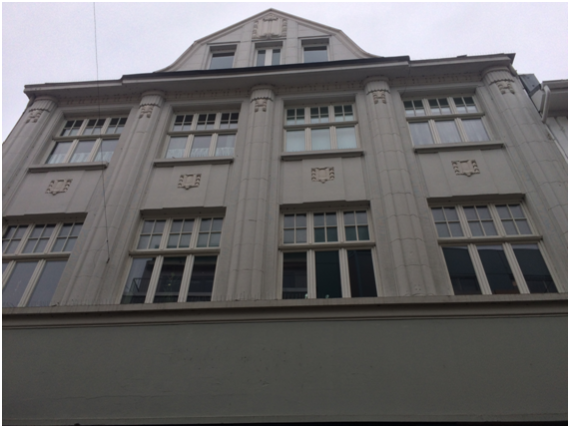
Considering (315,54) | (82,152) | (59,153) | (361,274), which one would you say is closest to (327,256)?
(361,274)

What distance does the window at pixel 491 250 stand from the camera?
809 centimetres

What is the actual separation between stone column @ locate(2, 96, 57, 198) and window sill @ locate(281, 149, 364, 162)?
302 inches

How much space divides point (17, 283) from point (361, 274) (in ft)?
25.7

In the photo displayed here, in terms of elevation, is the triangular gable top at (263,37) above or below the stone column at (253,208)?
above

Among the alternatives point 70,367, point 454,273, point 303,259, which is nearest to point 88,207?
point 70,367

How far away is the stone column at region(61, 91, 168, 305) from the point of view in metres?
8.47

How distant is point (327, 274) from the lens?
28.2 feet

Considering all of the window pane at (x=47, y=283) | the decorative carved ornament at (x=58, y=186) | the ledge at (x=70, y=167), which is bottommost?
the window pane at (x=47, y=283)

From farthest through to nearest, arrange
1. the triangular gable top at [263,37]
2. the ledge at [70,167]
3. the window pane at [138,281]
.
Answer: the triangular gable top at [263,37], the ledge at [70,167], the window pane at [138,281]

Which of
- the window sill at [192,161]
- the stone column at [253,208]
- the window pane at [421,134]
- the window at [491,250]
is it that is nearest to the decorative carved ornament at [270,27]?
the stone column at [253,208]

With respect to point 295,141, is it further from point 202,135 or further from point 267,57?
point 267,57

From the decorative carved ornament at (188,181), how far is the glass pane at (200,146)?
107 centimetres

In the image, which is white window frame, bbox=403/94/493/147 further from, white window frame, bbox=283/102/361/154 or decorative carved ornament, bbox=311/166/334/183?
decorative carved ornament, bbox=311/166/334/183

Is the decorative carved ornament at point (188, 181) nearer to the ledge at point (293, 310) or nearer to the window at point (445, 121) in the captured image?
the ledge at point (293, 310)
